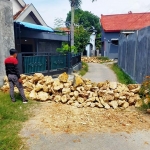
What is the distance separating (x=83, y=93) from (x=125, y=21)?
24161 millimetres

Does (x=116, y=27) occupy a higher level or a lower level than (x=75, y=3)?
lower

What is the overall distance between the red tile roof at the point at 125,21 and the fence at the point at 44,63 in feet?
54.8

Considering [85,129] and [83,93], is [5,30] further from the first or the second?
[85,129]

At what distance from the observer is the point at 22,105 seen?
527cm

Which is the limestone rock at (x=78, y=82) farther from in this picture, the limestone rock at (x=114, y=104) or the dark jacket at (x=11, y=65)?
the dark jacket at (x=11, y=65)

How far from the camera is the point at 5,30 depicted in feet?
22.3

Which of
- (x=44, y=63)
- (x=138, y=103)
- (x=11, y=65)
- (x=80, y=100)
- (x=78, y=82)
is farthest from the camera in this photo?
(x=44, y=63)

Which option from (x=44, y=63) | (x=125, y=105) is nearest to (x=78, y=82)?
(x=125, y=105)

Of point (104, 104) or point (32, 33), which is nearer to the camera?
point (104, 104)

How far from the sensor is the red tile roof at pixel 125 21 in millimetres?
25266

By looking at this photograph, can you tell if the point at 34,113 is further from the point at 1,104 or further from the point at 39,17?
the point at 39,17

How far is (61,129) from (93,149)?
97cm

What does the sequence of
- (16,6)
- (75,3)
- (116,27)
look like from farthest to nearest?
(116,27) < (75,3) < (16,6)

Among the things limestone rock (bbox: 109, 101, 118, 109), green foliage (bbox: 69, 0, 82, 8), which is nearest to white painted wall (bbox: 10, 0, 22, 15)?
green foliage (bbox: 69, 0, 82, 8)
